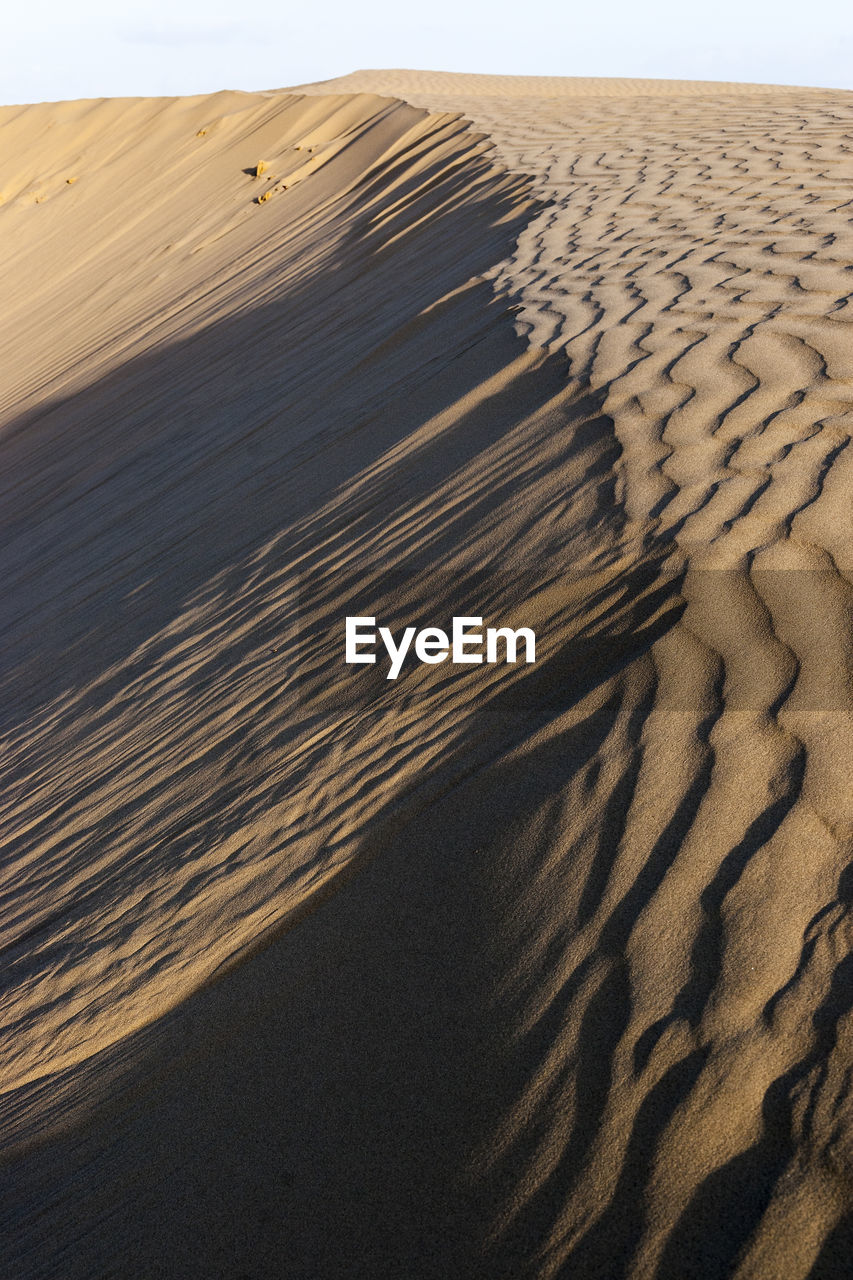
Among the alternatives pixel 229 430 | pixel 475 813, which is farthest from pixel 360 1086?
pixel 229 430

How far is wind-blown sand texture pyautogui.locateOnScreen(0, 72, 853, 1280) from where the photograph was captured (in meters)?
1.92

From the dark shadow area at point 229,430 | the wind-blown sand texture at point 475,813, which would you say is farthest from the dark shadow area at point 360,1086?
the dark shadow area at point 229,430

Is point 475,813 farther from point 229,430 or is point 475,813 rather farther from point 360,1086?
point 229,430

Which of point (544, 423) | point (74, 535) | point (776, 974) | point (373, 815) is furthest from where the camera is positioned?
point (74, 535)

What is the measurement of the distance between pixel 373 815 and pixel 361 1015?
61cm

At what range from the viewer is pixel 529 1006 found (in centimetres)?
216

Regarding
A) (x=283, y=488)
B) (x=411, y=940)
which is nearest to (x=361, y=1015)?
(x=411, y=940)

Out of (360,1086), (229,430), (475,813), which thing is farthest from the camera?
(229,430)

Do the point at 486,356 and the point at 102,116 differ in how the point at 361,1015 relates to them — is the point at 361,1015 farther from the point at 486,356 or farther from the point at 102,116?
the point at 102,116

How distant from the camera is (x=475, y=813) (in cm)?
267

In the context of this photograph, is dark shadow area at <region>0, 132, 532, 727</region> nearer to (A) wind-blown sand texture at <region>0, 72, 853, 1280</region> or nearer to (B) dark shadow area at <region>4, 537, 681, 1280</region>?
(A) wind-blown sand texture at <region>0, 72, 853, 1280</region>

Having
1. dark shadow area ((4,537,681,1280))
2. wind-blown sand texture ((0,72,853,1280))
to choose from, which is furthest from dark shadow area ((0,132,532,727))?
dark shadow area ((4,537,681,1280))

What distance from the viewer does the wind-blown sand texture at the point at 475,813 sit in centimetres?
192

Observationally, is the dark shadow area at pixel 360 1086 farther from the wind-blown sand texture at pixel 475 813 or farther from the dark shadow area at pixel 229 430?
the dark shadow area at pixel 229 430
